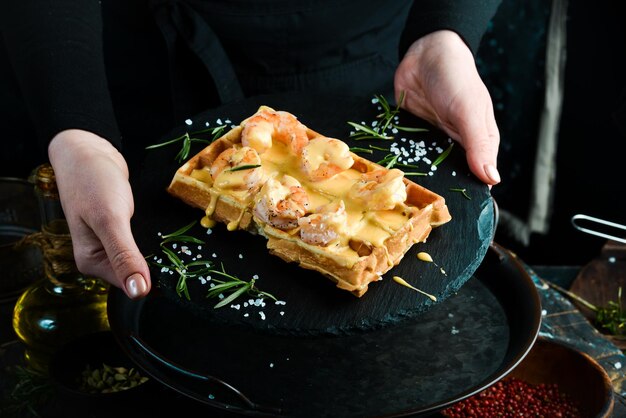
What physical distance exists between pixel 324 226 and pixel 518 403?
818 millimetres

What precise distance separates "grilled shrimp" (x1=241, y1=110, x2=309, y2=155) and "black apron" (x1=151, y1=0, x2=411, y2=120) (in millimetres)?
387

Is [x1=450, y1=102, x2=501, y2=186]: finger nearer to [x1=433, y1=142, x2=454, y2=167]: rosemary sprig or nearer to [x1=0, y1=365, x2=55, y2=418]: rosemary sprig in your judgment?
[x1=433, y1=142, x2=454, y2=167]: rosemary sprig

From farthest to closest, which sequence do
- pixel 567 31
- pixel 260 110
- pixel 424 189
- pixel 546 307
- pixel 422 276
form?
1. pixel 567 31
2. pixel 546 307
3. pixel 260 110
4. pixel 424 189
5. pixel 422 276

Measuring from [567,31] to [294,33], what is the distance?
63.5 inches

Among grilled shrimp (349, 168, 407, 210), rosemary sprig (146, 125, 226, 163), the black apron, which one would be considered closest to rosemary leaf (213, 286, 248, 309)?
grilled shrimp (349, 168, 407, 210)

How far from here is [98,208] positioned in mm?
1869

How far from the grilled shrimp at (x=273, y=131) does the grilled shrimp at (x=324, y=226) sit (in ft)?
1.06

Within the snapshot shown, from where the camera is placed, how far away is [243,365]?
6.58 feet

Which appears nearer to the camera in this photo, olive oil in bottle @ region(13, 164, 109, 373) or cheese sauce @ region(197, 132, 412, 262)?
cheese sauce @ region(197, 132, 412, 262)

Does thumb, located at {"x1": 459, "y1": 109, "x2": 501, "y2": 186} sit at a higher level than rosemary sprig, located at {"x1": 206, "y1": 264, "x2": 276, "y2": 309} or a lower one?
higher

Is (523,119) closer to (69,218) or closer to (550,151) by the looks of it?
(550,151)

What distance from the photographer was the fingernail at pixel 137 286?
173 cm

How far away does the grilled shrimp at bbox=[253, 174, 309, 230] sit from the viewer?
72.7 inches

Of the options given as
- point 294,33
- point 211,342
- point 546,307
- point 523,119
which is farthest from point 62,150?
point 523,119
